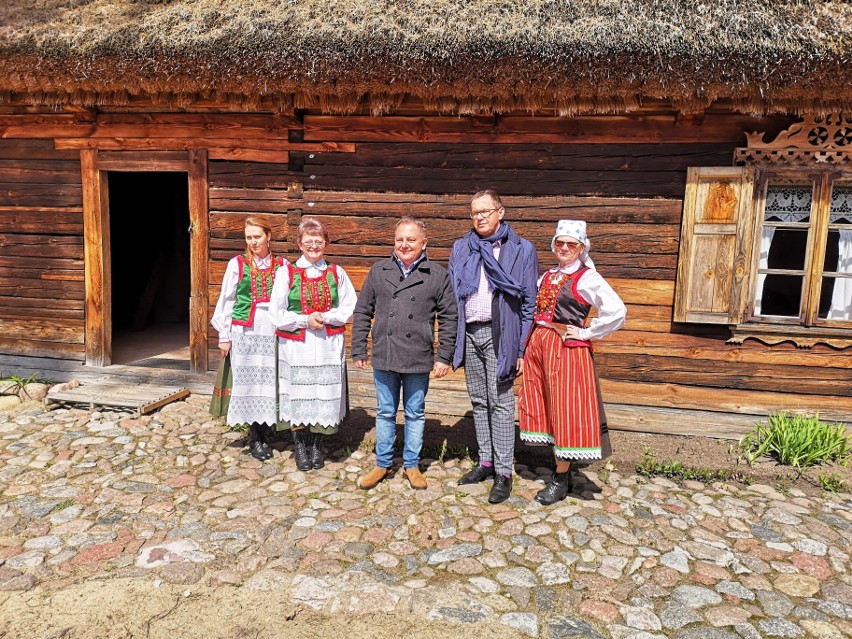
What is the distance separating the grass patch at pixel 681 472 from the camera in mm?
3768

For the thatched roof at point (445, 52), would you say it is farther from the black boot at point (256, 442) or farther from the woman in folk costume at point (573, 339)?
→ the black boot at point (256, 442)

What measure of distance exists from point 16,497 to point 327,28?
3.58m

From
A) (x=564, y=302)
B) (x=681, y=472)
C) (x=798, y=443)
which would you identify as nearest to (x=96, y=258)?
(x=564, y=302)

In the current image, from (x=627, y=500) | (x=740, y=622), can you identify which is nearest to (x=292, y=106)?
(x=627, y=500)

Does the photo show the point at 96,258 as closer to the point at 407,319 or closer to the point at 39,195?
the point at 39,195

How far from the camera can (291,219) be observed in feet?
16.7

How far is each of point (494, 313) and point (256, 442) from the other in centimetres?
184

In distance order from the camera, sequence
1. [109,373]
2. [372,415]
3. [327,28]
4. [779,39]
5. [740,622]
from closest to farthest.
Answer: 1. [740,622]
2. [779,39]
3. [327,28]
4. [372,415]
5. [109,373]

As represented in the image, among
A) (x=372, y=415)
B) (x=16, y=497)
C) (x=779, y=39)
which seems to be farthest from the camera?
(x=372, y=415)

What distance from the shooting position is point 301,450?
3.77 m

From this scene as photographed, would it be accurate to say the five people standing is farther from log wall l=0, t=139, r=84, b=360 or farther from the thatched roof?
log wall l=0, t=139, r=84, b=360

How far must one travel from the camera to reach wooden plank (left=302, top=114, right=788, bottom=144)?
4434 millimetres

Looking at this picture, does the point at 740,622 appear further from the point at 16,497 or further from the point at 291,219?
the point at 291,219

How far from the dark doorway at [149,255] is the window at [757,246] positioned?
605cm
